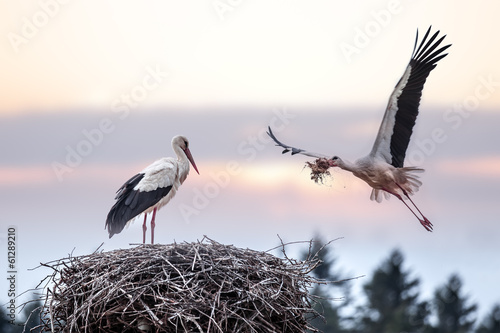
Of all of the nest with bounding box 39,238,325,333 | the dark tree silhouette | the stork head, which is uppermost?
the stork head

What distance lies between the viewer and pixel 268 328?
5488 mm

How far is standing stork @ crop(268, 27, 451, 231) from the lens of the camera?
348 inches

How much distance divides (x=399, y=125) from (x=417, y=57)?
2.29 ft

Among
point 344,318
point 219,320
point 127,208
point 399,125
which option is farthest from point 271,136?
point 344,318

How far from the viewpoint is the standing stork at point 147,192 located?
25.5 ft

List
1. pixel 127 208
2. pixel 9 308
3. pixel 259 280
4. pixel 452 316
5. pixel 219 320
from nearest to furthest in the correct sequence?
pixel 219 320 → pixel 259 280 → pixel 9 308 → pixel 127 208 → pixel 452 316

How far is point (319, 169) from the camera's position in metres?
8.43

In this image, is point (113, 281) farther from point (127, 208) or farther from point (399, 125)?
point (399, 125)

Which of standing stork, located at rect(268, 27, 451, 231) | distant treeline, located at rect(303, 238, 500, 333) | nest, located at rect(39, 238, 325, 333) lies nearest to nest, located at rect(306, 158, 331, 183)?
standing stork, located at rect(268, 27, 451, 231)

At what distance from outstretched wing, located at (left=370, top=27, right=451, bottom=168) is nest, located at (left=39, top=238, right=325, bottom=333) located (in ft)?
10.9

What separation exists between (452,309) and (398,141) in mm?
19757

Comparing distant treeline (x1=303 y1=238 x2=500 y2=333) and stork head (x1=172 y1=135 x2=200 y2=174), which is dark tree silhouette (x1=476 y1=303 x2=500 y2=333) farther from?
stork head (x1=172 y1=135 x2=200 y2=174)

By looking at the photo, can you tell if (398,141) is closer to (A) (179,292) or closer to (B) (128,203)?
(B) (128,203)

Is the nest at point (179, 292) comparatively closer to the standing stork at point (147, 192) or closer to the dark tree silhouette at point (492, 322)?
the standing stork at point (147, 192)
